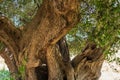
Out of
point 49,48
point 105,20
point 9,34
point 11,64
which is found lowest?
point 11,64

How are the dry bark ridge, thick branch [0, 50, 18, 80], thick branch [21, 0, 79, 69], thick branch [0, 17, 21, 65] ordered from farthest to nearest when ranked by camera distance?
1. thick branch [0, 50, 18, 80]
2. thick branch [0, 17, 21, 65]
3. the dry bark ridge
4. thick branch [21, 0, 79, 69]

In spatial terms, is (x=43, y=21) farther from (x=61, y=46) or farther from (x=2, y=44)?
(x=2, y=44)

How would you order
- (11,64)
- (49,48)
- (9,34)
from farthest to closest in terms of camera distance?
(11,64), (9,34), (49,48)

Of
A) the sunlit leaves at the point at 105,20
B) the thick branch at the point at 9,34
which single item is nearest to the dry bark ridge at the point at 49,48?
the thick branch at the point at 9,34

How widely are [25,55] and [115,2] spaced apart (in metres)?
2.29

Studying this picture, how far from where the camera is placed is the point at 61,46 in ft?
22.7

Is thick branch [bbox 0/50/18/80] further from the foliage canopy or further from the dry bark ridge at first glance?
the foliage canopy

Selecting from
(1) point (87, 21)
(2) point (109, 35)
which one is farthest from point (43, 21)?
(2) point (109, 35)

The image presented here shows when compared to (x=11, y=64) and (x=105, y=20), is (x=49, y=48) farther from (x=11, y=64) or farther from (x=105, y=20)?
(x=11, y=64)

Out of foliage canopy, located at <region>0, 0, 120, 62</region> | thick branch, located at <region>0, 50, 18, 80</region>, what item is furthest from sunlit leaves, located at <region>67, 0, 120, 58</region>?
thick branch, located at <region>0, 50, 18, 80</region>

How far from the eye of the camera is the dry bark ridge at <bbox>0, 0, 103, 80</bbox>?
5027 mm

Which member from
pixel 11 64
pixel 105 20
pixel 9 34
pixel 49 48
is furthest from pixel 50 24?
pixel 11 64

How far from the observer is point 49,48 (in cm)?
582

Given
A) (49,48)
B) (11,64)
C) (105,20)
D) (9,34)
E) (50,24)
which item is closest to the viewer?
(105,20)
